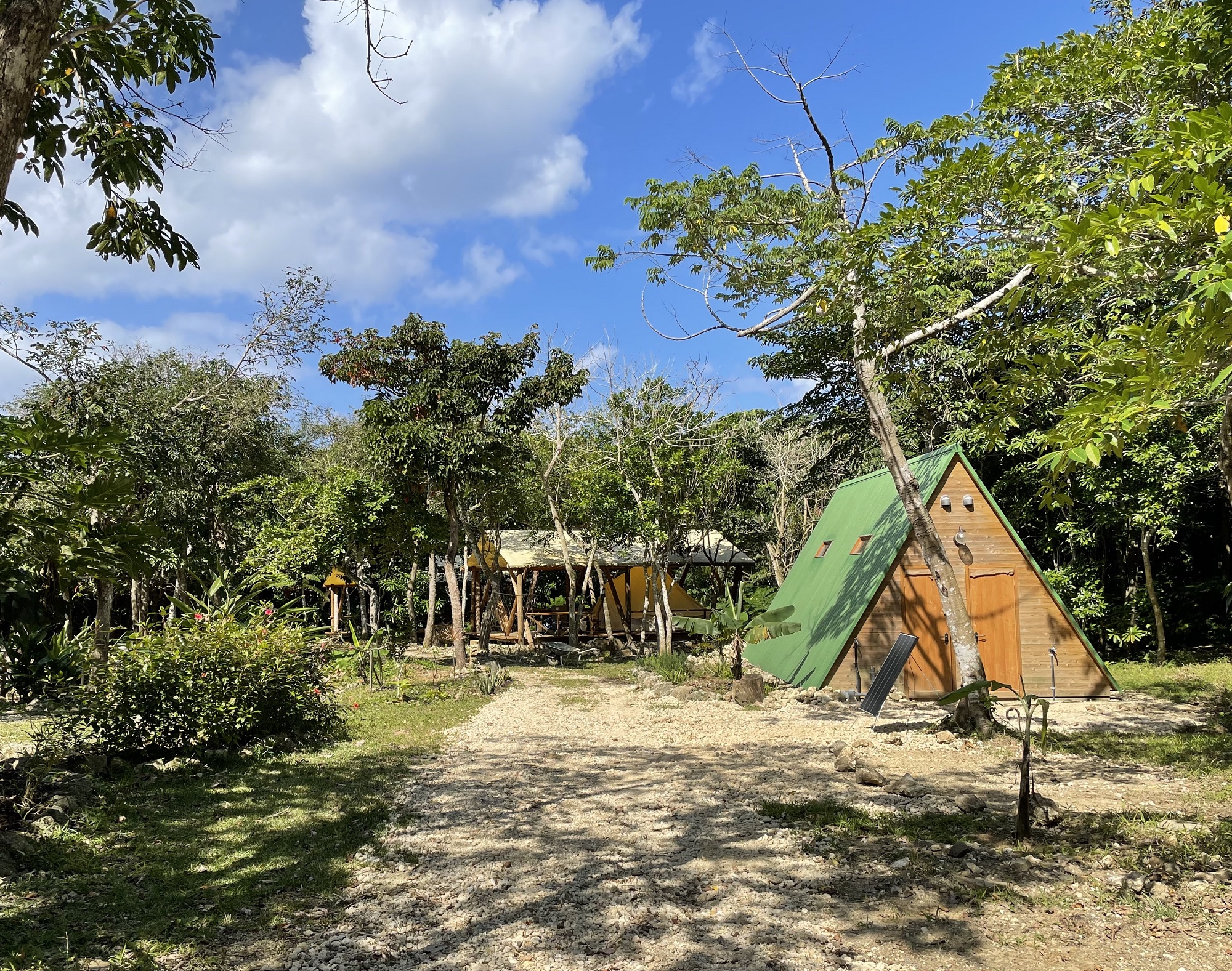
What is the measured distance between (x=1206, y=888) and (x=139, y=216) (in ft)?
26.7

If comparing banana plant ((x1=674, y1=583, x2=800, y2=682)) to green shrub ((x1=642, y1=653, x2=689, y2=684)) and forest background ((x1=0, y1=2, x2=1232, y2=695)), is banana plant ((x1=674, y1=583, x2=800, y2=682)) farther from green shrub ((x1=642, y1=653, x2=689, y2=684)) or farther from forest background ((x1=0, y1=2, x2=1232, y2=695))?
forest background ((x1=0, y1=2, x2=1232, y2=695))

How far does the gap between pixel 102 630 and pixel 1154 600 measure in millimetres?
18151

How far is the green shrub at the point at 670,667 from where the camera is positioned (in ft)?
51.2

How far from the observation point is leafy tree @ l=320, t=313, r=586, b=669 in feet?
51.5

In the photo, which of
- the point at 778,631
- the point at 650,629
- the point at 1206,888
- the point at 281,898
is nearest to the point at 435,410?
the point at 778,631

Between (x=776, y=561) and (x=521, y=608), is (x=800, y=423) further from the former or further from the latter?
(x=521, y=608)

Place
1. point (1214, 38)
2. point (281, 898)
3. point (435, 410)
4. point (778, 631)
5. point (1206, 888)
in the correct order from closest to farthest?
point (1206, 888), point (281, 898), point (1214, 38), point (778, 631), point (435, 410)

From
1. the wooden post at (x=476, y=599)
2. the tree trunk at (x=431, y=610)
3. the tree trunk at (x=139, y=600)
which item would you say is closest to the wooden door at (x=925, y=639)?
the wooden post at (x=476, y=599)

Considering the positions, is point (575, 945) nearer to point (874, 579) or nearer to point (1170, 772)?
point (1170, 772)

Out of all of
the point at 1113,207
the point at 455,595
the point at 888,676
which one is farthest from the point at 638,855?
the point at 455,595

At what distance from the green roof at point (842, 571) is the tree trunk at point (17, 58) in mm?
11813

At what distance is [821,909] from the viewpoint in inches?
178

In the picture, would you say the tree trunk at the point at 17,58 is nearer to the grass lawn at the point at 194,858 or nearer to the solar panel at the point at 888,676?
the grass lawn at the point at 194,858

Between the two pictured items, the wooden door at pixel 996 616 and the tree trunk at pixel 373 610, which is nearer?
the wooden door at pixel 996 616
